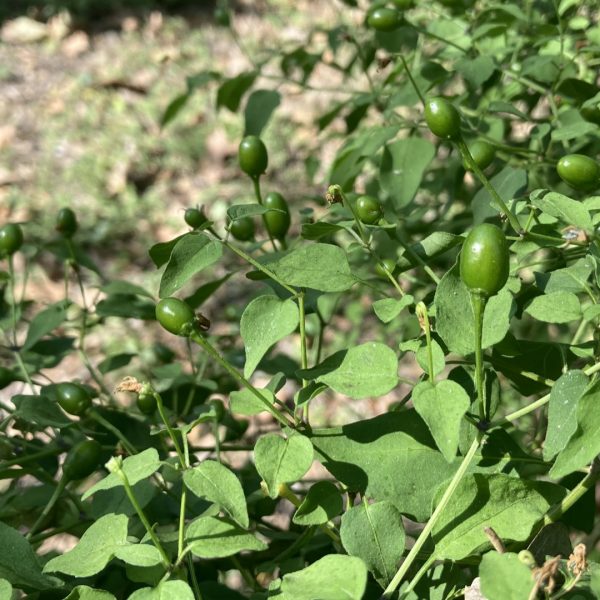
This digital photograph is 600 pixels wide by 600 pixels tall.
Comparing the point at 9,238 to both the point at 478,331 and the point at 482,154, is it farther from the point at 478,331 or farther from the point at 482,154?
the point at 478,331

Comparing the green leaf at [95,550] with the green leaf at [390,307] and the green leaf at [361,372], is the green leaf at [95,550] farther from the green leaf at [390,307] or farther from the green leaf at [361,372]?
the green leaf at [390,307]

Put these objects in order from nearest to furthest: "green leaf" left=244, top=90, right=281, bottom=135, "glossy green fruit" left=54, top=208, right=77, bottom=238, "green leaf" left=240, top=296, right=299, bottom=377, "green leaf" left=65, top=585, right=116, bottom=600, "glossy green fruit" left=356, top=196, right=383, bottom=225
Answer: "green leaf" left=65, top=585, right=116, bottom=600 → "green leaf" left=240, top=296, right=299, bottom=377 → "glossy green fruit" left=356, top=196, right=383, bottom=225 → "glossy green fruit" left=54, top=208, right=77, bottom=238 → "green leaf" left=244, top=90, right=281, bottom=135

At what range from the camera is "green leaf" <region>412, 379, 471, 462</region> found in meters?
0.71

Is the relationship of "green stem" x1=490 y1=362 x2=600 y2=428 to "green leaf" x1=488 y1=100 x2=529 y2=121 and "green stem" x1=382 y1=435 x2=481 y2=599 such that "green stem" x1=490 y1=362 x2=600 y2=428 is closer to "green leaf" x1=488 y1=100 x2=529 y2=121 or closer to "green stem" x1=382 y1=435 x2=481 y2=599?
"green stem" x1=382 y1=435 x2=481 y2=599

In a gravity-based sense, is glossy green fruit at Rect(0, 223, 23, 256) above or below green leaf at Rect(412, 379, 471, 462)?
below

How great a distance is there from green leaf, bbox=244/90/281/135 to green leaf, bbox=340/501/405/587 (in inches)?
41.8

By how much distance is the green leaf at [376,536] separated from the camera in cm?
76

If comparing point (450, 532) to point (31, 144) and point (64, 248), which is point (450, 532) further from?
point (31, 144)

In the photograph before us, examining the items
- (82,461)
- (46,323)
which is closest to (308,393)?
(82,461)

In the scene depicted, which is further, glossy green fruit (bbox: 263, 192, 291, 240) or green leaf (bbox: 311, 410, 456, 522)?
glossy green fruit (bbox: 263, 192, 291, 240)

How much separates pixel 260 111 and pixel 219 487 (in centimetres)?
107

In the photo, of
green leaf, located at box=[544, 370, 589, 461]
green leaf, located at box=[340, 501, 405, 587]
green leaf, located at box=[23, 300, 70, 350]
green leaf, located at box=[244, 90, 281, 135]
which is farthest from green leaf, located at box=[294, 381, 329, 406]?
green leaf, located at box=[244, 90, 281, 135]

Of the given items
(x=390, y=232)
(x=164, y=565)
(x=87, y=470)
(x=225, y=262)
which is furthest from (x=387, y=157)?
(x=225, y=262)

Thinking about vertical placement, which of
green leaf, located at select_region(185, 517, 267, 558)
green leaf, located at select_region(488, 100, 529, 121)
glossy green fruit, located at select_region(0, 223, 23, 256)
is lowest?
glossy green fruit, located at select_region(0, 223, 23, 256)
